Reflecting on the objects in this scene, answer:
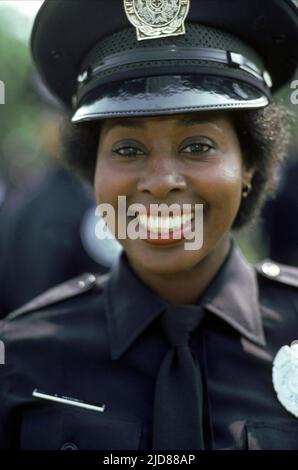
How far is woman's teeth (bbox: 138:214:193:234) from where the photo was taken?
2.14 metres

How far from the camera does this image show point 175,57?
2.15 meters

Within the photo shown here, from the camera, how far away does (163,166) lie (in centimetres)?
210

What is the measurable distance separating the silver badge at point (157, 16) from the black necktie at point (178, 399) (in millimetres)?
780

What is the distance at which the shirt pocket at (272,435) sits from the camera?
2121mm

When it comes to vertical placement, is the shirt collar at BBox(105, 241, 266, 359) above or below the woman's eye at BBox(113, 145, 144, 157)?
below

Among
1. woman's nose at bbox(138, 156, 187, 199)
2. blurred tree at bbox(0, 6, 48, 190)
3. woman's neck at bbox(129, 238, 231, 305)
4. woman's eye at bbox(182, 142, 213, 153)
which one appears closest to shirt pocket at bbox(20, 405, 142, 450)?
woman's neck at bbox(129, 238, 231, 305)

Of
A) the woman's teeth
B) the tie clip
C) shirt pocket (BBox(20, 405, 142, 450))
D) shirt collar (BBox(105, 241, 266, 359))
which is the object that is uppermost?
the woman's teeth

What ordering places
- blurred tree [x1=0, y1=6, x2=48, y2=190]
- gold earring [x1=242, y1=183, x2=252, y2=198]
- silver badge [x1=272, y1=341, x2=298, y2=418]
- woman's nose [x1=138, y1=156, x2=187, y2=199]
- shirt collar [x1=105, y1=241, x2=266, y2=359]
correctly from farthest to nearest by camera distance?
blurred tree [x1=0, y1=6, x2=48, y2=190] < gold earring [x1=242, y1=183, x2=252, y2=198] < shirt collar [x1=105, y1=241, x2=266, y2=359] < silver badge [x1=272, y1=341, x2=298, y2=418] < woman's nose [x1=138, y1=156, x2=187, y2=199]

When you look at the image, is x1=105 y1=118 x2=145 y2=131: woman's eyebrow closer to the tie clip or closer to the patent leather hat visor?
the patent leather hat visor

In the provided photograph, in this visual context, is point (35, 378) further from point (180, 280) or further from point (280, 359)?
point (280, 359)

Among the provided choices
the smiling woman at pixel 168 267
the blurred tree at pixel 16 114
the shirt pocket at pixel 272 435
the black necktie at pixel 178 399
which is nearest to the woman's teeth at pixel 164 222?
the smiling woman at pixel 168 267

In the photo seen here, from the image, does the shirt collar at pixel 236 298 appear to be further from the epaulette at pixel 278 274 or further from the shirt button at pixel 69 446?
the shirt button at pixel 69 446

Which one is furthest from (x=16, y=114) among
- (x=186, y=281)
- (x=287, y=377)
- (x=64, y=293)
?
(x=287, y=377)

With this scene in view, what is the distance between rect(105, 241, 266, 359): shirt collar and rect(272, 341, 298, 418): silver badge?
0.07 metres
